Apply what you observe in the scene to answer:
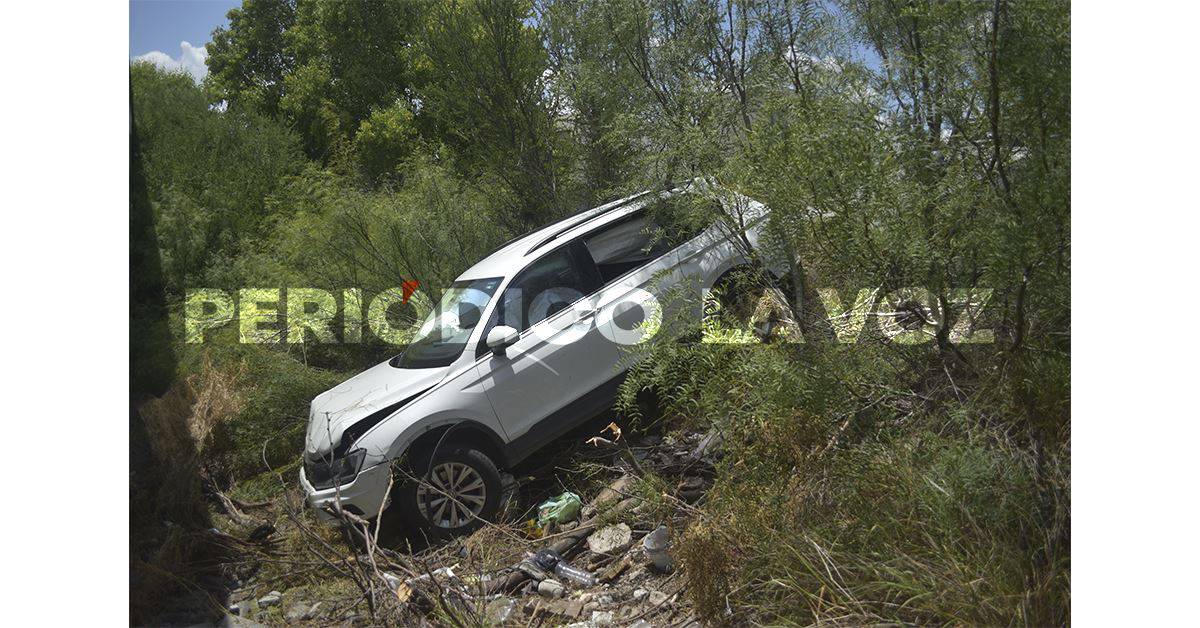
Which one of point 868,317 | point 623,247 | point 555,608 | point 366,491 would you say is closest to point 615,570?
point 555,608

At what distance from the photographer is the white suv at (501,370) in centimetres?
530

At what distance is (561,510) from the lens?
5.38 m

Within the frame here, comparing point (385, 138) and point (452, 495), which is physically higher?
point (385, 138)

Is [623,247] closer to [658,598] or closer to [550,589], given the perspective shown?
[550,589]

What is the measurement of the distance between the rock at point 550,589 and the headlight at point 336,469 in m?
1.54

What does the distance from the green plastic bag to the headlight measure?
1273mm

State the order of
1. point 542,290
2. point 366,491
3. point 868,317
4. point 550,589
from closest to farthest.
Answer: point 868,317
point 550,589
point 366,491
point 542,290

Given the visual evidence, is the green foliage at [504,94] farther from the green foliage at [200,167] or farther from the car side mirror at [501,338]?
the green foliage at [200,167]

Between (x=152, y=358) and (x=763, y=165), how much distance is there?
691cm

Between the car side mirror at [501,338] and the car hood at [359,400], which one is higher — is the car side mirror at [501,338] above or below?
above

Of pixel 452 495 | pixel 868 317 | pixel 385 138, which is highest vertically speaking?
pixel 385 138

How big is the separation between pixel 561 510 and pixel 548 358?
42.1 inches

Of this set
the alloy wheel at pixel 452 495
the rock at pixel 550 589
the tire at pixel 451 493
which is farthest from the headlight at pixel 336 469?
the rock at pixel 550 589

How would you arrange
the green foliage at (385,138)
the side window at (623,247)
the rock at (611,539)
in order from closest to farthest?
the rock at (611,539) → the side window at (623,247) → the green foliage at (385,138)
